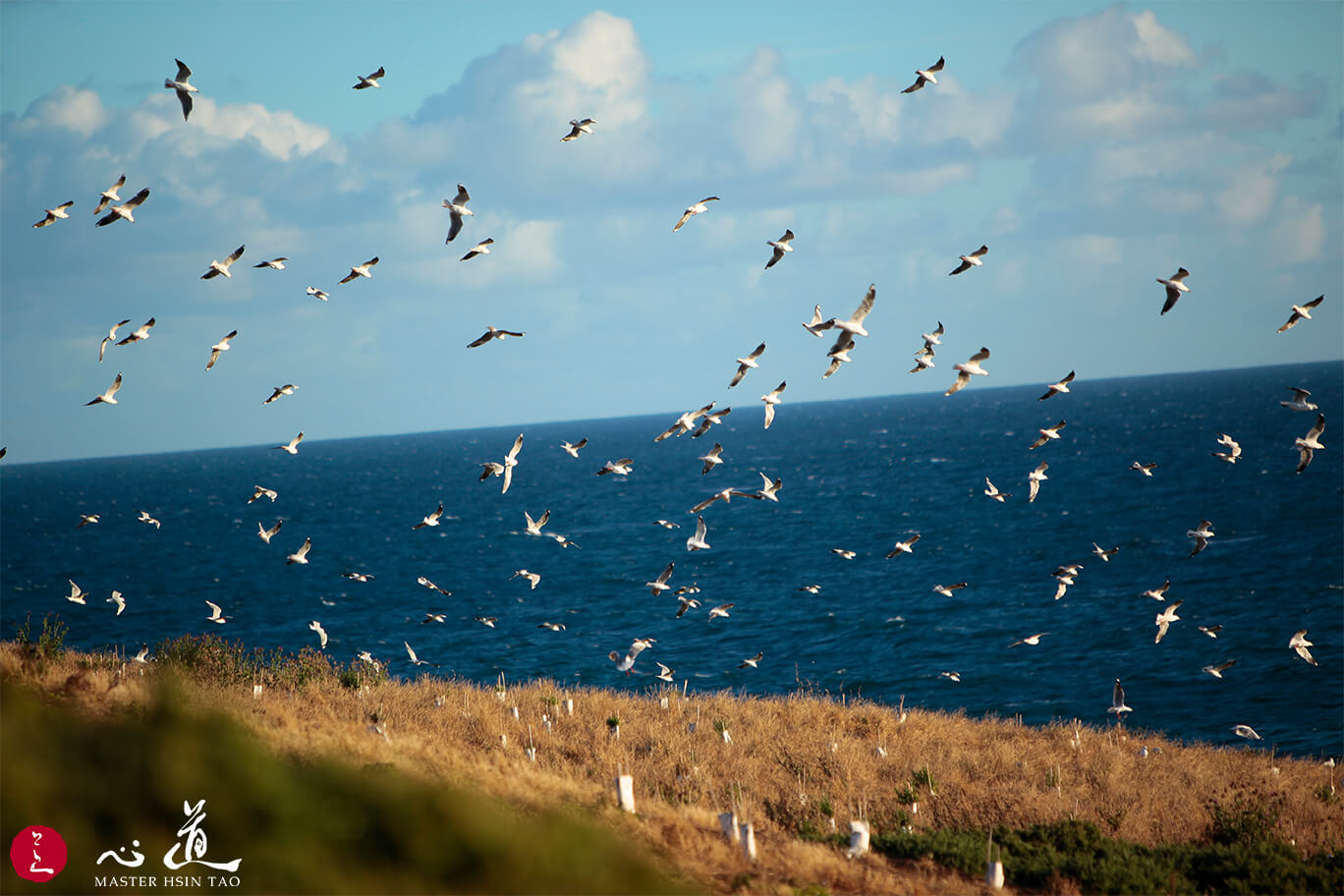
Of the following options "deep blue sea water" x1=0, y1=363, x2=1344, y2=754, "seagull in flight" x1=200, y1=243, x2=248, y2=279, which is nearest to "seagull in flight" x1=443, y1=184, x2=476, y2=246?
"seagull in flight" x1=200, y1=243, x2=248, y2=279

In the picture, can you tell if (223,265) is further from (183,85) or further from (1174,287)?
(1174,287)

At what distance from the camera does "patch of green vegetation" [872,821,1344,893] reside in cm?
1441

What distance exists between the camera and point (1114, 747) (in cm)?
2500

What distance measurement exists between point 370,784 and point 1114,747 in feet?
64.3

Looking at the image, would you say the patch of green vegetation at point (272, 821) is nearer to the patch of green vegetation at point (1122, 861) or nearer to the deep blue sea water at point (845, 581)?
the patch of green vegetation at point (1122, 861)

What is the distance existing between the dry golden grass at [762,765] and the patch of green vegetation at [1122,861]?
2.62 ft

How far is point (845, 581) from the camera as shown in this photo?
62562mm

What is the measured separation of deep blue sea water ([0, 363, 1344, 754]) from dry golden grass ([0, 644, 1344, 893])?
12402 millimetres

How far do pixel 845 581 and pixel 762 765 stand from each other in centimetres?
4196

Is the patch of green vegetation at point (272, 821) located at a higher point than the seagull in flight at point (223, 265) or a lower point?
lower

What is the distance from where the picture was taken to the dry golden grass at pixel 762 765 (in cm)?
1534

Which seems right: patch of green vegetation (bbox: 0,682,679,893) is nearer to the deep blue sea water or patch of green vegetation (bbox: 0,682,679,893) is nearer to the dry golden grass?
the dry golden grass

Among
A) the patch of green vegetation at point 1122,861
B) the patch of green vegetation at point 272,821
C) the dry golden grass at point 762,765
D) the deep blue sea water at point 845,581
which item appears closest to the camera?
the patch of green vegetation at point 272,821

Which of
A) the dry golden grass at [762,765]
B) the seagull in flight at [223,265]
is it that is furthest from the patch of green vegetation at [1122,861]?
the seagull in flight at [223,265]
